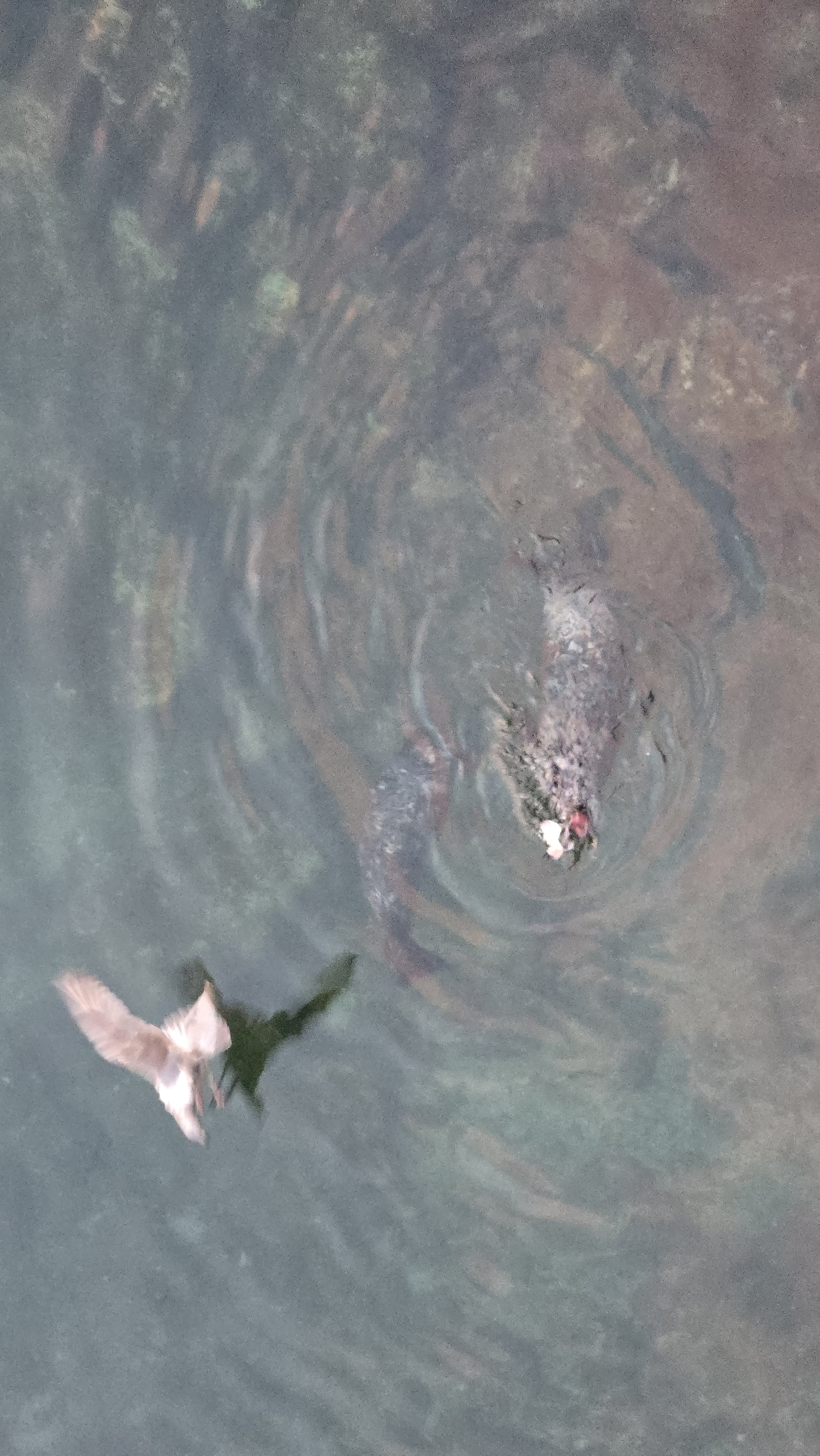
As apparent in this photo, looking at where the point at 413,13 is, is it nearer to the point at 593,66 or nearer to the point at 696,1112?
the point at 593,66

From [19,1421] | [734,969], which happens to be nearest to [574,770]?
[734,969]

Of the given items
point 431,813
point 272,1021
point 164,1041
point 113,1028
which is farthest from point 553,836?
point 113,1028

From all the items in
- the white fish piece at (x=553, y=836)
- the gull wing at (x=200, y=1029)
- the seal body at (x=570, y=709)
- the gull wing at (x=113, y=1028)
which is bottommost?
the gull wing at (x=113, y=1028)

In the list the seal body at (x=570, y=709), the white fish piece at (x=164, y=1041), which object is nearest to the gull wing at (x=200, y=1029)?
the white fish piece at (x=164, y=1041)

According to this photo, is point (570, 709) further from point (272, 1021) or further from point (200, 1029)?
point (200, 1029)

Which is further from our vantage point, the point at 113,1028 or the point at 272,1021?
the point at 272,1021

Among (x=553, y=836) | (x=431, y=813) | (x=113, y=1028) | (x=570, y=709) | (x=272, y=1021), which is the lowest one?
(x=113, y=1028)

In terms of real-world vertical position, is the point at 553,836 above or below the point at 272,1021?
above

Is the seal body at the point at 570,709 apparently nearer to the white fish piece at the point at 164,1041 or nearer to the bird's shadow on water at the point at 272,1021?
the bird's shadow on water at the point at 272,1021
